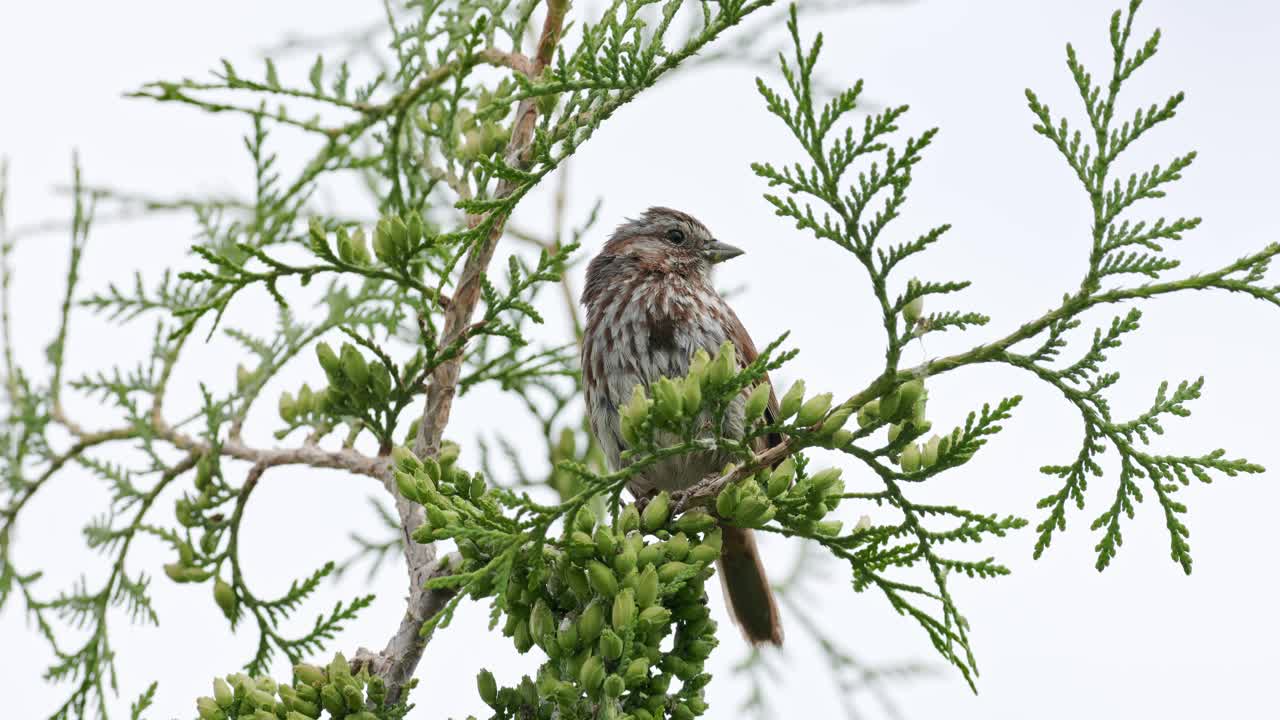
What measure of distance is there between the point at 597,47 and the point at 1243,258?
1436 mm

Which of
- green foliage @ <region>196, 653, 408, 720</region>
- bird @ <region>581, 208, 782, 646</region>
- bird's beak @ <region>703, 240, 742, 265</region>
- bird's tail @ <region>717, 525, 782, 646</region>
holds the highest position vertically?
bird's beak @ <region>703, 240, 742, 265</region>

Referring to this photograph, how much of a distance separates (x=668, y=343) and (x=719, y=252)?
2.65 feet

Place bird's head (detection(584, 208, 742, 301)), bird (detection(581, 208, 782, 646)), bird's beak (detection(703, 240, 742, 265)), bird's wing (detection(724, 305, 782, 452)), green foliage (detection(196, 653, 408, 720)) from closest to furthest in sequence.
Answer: green foliage (detection(196, 653, 408, 720)) < bird (detection(581, 208, 782, 646)) < bird's wing (detection(724, 305, 782, 452)) < bird's head (detection(584, 208, 742, 301)) < bird's beak (detection(703, 240, 742, 265))

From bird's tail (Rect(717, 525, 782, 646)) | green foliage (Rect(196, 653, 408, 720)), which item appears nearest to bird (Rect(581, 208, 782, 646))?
bird's tail (Rect(717, 525, 782, 646))

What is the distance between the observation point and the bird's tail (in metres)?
4.55

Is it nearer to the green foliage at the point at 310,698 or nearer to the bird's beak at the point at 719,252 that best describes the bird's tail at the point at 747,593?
the bird's beak at the point at 719,252

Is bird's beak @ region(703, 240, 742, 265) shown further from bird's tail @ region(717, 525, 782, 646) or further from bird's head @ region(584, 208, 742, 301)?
bird's tail @ region(717, 525, 782, 646)

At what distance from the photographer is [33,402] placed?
13.5 ft

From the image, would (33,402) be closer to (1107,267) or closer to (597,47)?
(597,47)

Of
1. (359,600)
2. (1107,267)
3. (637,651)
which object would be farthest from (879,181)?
(359,600)

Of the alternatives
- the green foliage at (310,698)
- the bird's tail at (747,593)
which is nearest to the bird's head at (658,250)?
the bird's tail at (747,593)

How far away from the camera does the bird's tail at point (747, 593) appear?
4.55 m

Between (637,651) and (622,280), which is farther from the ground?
(622,280)

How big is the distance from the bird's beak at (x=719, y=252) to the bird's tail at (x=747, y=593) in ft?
3.45
